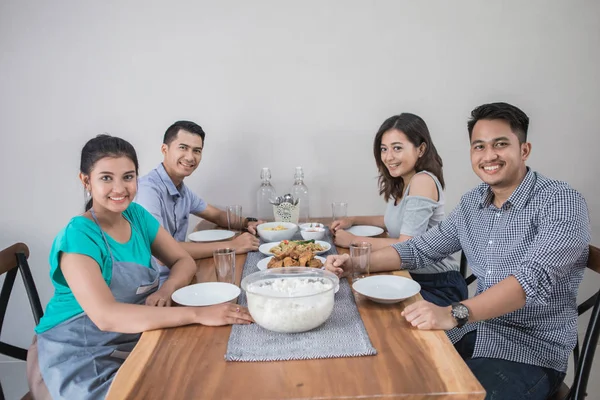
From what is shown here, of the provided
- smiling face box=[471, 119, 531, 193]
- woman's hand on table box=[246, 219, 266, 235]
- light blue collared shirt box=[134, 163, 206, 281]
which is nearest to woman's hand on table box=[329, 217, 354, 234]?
woman's hand on table box=[246, 219, 266, 235]

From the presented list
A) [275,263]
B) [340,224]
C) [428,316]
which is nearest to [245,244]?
[275,263]

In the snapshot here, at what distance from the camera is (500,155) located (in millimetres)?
1489

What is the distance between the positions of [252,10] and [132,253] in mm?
1631

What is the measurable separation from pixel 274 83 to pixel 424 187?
1106 mm

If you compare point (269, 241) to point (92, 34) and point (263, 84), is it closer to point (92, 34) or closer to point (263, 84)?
point (263, 84)

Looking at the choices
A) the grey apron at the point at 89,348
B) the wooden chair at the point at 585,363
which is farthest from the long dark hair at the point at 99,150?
the wooden chair at the point at 585,363

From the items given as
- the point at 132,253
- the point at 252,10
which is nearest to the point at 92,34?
the point at 252,10

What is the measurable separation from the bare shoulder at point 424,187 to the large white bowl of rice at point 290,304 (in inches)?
36.2

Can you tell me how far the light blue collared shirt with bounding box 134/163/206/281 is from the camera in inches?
82.2

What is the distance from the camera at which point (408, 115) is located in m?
2.15

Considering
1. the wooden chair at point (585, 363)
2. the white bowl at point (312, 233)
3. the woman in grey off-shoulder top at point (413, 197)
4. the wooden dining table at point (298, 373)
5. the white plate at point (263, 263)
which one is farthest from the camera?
the white bowl at point (312, 233)

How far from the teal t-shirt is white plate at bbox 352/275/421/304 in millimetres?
709

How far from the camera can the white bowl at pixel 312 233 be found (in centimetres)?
204

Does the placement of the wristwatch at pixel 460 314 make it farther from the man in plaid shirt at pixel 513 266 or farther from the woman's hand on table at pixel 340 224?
the woman's hand on table at pixel 340 224
